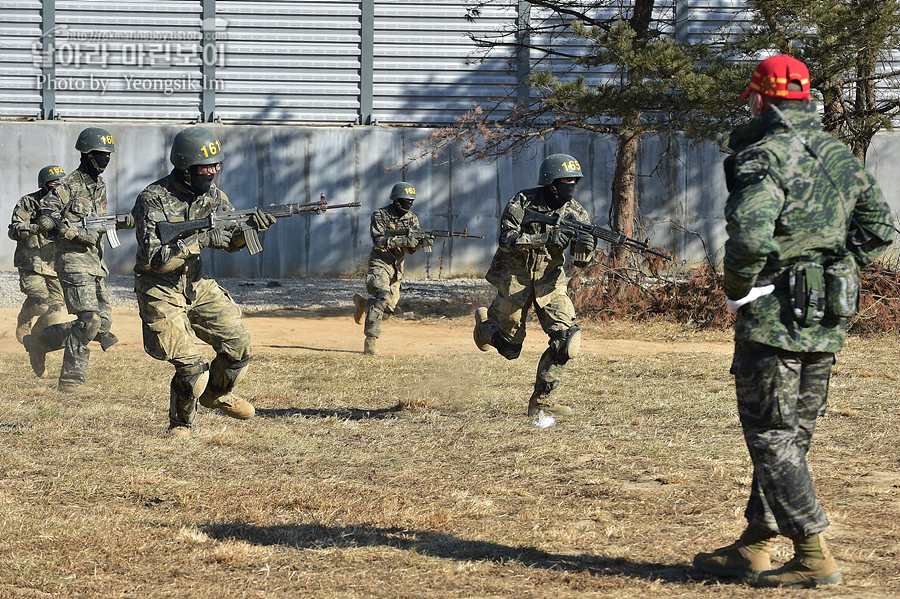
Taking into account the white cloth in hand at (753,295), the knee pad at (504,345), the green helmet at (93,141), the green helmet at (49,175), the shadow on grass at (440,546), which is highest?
the green helmet at (93,141)

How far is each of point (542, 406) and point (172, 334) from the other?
2825mm

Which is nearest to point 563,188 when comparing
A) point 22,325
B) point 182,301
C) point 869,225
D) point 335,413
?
point 335,413

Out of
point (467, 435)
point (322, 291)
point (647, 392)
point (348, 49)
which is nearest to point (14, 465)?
point (467, 435)

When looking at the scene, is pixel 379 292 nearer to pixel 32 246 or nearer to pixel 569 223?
pixel 32 246

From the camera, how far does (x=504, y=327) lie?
7605mm

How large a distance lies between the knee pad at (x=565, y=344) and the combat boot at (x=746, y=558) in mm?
3109

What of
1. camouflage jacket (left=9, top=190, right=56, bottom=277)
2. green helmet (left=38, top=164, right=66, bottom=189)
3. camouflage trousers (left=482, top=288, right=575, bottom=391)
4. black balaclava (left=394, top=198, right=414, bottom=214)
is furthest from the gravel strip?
camouflage trousers (left=482, top=288, right=575, bottom=391)

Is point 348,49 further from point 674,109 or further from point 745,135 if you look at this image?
point 745,135

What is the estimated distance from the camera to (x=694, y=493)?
17.7 ft

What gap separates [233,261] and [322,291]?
2.61 metres

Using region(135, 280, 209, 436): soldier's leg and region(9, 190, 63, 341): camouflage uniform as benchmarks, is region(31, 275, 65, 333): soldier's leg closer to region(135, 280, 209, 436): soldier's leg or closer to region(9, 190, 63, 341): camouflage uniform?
region(9, 190, 63, 341): camouflage uniform

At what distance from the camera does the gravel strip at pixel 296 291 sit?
1605cm

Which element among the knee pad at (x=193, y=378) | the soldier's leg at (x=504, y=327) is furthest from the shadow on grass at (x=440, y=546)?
the soldier's leg at (x=504, y=327)

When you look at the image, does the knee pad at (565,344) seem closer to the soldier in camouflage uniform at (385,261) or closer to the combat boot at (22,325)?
the soldier in camouflage uniform at (385,261)
